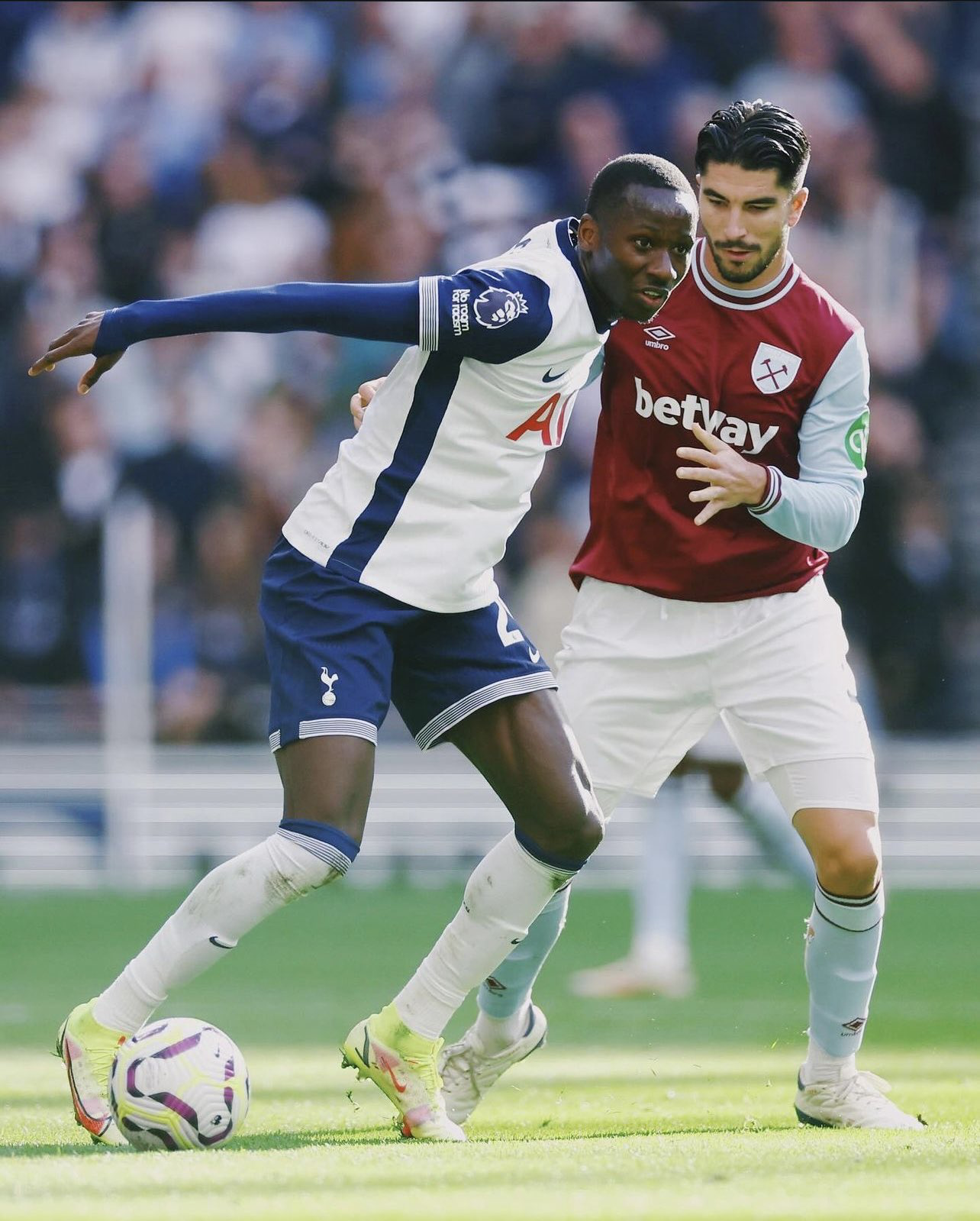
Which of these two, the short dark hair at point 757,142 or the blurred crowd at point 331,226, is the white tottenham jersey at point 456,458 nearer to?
the short dark hair at point 757,142

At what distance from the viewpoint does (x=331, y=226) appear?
13.4 m

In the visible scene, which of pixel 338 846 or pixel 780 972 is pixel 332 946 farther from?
pixel 338 846

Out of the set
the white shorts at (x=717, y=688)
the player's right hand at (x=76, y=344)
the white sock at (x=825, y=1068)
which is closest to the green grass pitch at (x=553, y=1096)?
the white sock at (x=825, y=1068)

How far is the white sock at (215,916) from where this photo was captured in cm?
429

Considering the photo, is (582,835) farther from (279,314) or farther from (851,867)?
(279,314)

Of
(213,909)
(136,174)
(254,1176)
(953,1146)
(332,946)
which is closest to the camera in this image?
(254,1176)

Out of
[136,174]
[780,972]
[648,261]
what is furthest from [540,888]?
[136,174]

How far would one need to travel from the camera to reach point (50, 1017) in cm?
691

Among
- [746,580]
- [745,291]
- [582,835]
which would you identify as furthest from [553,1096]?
[745,291]

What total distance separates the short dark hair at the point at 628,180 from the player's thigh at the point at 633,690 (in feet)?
3.59

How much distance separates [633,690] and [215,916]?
1287mm

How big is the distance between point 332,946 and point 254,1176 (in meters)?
5.58

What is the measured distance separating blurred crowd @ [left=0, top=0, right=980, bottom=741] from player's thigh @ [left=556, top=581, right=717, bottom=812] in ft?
22.9

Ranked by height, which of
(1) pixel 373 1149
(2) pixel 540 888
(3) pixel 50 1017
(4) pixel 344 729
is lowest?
(3) pixel 50 1017
